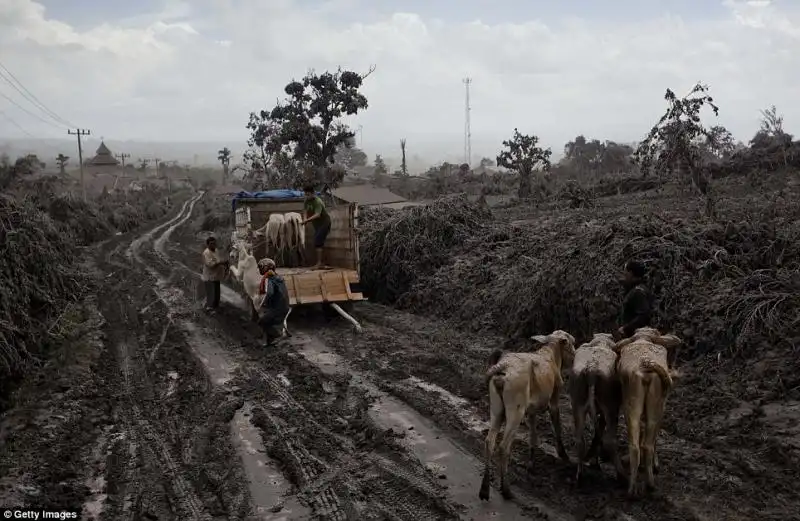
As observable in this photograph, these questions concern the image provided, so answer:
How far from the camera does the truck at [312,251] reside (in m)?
11.1

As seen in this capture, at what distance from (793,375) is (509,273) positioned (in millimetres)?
5398

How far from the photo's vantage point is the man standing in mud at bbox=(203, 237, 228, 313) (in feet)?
40.9

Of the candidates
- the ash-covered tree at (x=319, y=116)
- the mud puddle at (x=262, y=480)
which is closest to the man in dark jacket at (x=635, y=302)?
the mud puddle at (x=262, y=480)

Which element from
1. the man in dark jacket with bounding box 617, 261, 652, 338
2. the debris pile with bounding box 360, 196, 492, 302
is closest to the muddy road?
the man in dark jacket with bounding box 617, 261, 652, 338

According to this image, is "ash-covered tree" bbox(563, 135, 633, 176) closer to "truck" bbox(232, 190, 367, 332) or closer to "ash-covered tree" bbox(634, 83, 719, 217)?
"ash-covered tree" bbox(634, 83, 719, 217)

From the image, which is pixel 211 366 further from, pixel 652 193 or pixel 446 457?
pixel 652 193

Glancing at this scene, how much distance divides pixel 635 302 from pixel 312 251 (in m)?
8.32

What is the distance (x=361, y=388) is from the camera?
7605 millimetres

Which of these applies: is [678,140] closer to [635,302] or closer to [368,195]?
[635,302]

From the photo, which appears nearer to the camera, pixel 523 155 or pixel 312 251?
pixel 312 251

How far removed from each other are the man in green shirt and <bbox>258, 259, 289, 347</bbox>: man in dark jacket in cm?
214

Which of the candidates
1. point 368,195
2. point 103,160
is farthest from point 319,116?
point 103,160

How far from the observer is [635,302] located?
6012 millimetres

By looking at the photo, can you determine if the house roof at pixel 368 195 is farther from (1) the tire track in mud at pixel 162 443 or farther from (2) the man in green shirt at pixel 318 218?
(1) the tire track in mud at pixel 162 443
